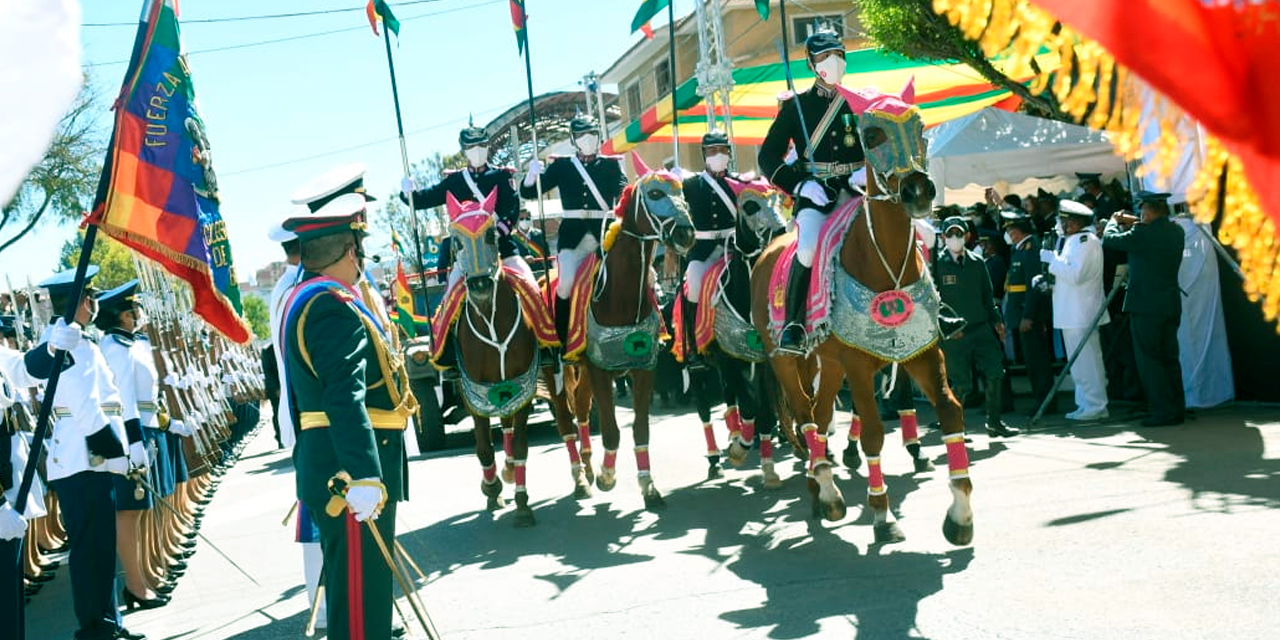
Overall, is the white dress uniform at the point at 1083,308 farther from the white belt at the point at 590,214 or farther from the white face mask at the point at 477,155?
the white face mask at the point at 477,155

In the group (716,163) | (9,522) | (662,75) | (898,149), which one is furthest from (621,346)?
(662,75)

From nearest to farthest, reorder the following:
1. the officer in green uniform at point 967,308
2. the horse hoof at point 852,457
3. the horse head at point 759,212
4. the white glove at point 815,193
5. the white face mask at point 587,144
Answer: the white glove at point 815,193, the horse head at point 759,212, the horse hoof at point 852,457, the white face mask at point 587,144, the officer in green uniform at point 967,308

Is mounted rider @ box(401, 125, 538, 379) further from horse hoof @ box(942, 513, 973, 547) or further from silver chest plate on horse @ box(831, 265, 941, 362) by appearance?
horse hoof @ box(942, 513, 973, 547)

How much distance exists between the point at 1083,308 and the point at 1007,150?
14.3ft

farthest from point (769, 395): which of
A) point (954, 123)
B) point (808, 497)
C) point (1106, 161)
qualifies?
point (1106, 161)

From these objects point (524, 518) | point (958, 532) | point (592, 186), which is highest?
point (592, 186)

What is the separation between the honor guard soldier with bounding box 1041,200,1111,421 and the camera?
12234mm

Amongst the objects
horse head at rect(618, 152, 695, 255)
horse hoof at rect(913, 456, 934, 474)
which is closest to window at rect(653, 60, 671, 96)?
horse head at rect(618, 152, 695, 255)

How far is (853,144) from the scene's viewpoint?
8.23 m

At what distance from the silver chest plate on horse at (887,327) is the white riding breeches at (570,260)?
3.56 meters

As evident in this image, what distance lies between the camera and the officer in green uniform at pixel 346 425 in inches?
169

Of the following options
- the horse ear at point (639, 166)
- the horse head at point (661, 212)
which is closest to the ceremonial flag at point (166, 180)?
the horse head at point (661, 212)

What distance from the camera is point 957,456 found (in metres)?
7.18

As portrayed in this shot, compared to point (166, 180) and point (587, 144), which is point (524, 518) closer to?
point (587, 144)
